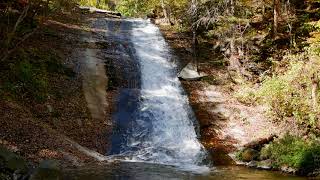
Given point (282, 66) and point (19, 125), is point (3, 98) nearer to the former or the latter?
point (19, 125)

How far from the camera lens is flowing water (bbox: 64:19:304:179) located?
1518cm

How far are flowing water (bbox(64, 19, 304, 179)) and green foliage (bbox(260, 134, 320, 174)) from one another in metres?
1.32

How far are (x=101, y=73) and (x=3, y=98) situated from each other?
787cm

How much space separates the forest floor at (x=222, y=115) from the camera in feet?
64.2

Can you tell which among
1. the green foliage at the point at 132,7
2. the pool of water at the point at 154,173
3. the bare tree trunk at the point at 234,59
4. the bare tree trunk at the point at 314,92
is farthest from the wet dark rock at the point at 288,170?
the green foliage at the point at 132,7

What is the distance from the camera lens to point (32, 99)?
1830 centimetres

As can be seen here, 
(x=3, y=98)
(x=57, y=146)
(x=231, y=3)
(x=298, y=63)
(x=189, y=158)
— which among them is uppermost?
(x=231, y=3)

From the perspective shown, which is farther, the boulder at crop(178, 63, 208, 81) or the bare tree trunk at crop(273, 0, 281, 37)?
the bare tree trunk at crop(273, 0, 281, 37)

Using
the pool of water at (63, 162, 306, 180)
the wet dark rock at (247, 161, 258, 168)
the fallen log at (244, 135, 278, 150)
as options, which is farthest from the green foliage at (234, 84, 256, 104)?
the pool of water at (63, 162, 306, 180)

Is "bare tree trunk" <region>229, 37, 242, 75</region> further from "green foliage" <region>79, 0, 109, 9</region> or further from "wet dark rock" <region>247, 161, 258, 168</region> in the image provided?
"green foliage" <region>79, 0, 109, 9</region>

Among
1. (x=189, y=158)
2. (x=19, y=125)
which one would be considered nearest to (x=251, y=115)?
(x=189, y=158)

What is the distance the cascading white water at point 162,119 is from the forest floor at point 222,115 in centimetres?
59

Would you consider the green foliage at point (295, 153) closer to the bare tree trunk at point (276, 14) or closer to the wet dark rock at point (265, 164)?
the wet dark rock at point (265, 164)

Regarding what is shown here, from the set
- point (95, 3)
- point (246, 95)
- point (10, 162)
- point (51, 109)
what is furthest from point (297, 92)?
point (95, 3)
